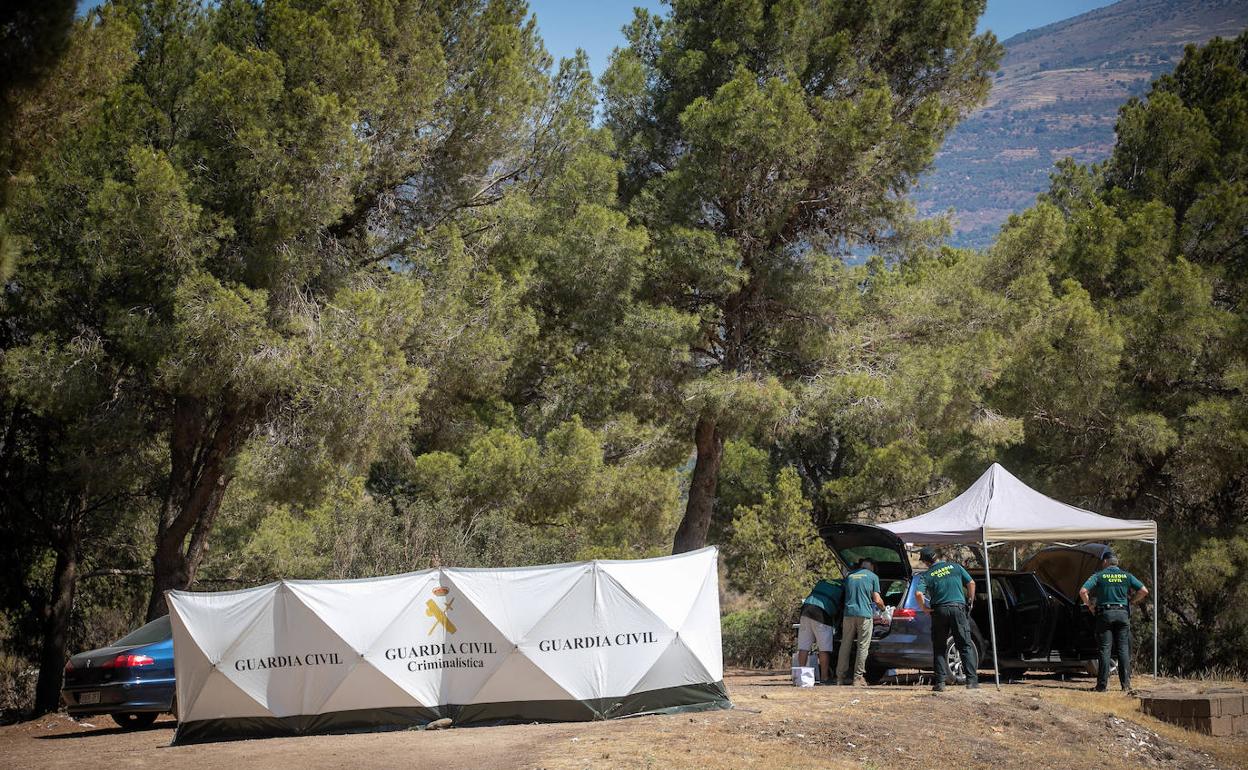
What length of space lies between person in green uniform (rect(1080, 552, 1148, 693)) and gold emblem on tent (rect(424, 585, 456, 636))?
25.4 feet

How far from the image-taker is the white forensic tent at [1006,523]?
1430cm

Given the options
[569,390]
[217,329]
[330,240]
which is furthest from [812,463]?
[217,329]

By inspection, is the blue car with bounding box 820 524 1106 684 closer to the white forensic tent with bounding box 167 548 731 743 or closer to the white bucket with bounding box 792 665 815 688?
the white bucket with bounding box 792 665 815 688

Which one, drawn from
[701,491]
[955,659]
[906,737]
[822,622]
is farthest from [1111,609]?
[701,491]

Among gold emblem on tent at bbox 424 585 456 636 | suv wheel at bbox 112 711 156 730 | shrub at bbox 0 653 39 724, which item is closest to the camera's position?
gold emblem on tent at bbox 424 585 456 636

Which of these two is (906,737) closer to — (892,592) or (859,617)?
(859,617)

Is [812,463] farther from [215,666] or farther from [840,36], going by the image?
[215,666]

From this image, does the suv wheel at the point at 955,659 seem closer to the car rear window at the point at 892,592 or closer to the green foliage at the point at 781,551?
the car rear window at the point at 892,592

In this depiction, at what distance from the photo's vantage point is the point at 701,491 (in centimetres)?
2220

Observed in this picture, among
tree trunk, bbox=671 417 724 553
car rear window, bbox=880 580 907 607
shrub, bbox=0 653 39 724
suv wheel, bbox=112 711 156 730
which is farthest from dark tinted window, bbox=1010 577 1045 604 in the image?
shrub, bbox=0 653 39 724

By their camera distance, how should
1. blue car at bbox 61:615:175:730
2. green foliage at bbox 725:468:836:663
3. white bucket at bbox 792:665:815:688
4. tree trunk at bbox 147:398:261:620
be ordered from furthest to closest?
green foliage at bbox 725:468:836:663
tree trunk at bbox 147:398:261:620
white bucket at bbox 792:665:815:688
blue car at bbox 61:615:175:730

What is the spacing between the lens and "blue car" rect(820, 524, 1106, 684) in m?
14.2

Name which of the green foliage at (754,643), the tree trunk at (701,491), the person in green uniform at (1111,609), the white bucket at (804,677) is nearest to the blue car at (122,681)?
the white bucket at (804,677)

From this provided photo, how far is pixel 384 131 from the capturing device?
1756 centimetres
